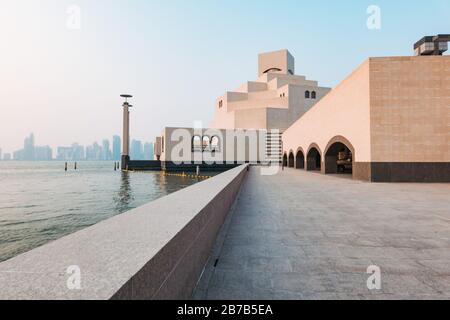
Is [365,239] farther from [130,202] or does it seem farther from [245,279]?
[130,202]

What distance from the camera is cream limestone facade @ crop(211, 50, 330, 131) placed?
63.3 metres

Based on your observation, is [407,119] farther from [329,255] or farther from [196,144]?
[196,144]

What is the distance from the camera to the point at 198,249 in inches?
131

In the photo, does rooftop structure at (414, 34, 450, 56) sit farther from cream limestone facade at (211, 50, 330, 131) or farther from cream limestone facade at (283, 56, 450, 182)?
cream limestone facade at (211, 50, 330, 131)

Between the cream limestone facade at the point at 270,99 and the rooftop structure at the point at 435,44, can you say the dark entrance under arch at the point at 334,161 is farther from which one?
the cream limestone facade at the point at 270,99

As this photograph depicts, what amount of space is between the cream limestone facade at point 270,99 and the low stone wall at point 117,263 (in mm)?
60534

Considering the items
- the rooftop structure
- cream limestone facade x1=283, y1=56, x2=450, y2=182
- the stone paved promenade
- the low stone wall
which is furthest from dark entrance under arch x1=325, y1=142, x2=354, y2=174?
the low stone wall

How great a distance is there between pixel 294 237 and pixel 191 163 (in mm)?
52600

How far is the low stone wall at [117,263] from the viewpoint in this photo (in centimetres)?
148

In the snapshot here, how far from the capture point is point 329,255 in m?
4.19

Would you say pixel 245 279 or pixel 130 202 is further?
pixel 130 202

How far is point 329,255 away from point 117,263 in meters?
3.39

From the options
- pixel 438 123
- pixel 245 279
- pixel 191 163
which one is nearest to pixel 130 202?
pixel 245 279
